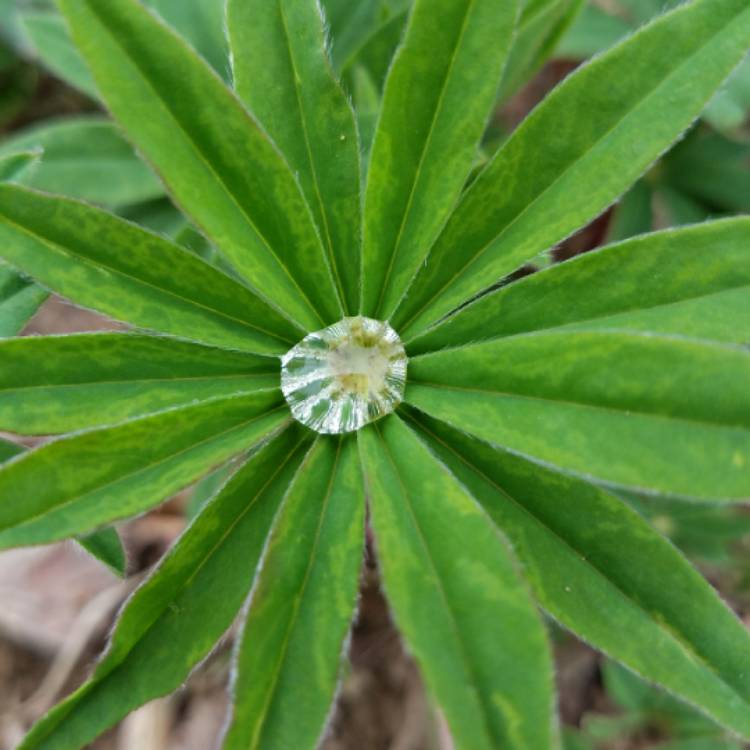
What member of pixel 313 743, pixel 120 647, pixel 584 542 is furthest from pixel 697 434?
pixel 120 647

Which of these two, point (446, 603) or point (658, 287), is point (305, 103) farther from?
point (446, 603)

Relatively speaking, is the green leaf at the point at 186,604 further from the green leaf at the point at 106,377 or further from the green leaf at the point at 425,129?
the green leaf at the point at 425,129

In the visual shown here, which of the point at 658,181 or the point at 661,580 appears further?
the point at 658,181

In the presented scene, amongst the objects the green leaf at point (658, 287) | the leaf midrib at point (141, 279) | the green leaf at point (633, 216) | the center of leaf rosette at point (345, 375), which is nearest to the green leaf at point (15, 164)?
the leaf midrib at point (141, 279)

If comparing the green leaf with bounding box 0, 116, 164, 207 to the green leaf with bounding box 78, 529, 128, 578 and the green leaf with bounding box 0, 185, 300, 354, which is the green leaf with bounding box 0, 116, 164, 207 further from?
the green leaf with bounding box 78, 529, 128, 578

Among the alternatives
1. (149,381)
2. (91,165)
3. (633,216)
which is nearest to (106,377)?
(149,381)

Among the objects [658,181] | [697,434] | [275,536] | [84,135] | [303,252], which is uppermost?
[658,181]

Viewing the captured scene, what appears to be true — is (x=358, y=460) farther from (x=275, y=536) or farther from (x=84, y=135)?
(x=84, y=135)
